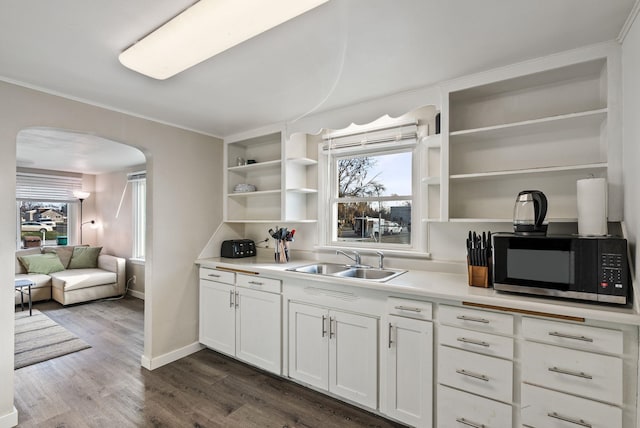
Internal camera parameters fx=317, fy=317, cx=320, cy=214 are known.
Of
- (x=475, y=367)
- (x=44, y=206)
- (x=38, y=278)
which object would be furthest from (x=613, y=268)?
(x=44, y=206)

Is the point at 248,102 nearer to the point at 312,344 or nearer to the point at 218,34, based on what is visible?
the point at 218,34

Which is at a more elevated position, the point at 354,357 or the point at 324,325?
the point at 324,325

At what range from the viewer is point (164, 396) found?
2.43 metres

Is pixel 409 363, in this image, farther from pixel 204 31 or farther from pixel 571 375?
pixel 204 31

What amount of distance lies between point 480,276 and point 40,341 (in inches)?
175

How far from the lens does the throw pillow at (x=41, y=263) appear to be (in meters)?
5.05

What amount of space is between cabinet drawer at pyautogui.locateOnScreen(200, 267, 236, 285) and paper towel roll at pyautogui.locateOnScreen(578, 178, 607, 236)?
256cm

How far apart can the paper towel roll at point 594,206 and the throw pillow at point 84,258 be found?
22.2 feet

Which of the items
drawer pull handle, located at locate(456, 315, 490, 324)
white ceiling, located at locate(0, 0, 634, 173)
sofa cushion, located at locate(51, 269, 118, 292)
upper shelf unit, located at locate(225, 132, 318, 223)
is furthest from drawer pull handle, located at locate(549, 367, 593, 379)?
sofa cushion, located at locate(51, 269, 118, 292)

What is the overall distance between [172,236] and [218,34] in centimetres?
214

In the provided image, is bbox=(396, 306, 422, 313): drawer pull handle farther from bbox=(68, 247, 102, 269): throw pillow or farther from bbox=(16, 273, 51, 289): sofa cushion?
bbox=(68, 247, 102, 269): throw pillow

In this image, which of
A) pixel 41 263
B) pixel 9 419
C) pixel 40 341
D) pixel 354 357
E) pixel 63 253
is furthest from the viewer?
pixel 63 253

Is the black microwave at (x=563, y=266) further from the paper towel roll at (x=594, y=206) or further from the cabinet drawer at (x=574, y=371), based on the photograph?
the cabinet drawer at (x=574, y=371)

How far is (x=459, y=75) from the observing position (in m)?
2.07
